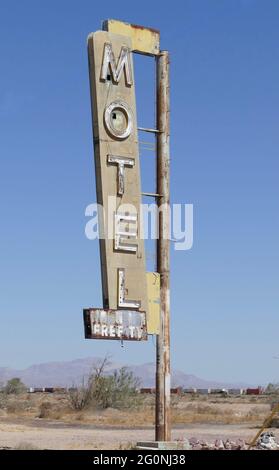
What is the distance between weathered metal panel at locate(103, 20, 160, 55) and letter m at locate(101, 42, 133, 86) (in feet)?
1.38

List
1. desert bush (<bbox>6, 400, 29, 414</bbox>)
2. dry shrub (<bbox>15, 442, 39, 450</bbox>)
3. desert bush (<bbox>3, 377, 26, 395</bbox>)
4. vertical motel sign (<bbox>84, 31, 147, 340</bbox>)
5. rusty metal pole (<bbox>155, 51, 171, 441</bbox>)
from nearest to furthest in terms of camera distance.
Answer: vertical motel sign (<bbox>84, 31, 147, 340</bbox>)
rusty metal pole (<bbox>155, 51, 171, 441</bbox>)
dry shrub (<bbox>15, 442, 39, 450</bbox>)
desert bush (<bbox>6, 400, 29, 414</bbox>)
desert bush (<bbox>3, 377, 26, 395</bbox>)

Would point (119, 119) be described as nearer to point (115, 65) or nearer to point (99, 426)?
point (115, 65)

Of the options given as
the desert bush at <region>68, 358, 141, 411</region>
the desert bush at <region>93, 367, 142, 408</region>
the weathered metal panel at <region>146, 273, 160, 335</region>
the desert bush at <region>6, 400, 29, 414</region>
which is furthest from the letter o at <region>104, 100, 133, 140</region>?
the desert bush at <region>6, 400, 29, 414</region>

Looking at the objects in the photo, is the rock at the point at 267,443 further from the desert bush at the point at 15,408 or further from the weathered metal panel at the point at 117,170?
the desert bush at the point at 15,408

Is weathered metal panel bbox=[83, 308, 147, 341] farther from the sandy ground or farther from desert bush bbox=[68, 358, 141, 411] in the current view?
desert bush bbox=[68, 358, 141, 411]

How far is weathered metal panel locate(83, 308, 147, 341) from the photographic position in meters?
20.4

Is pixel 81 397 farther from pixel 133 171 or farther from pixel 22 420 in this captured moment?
pixel 133 171

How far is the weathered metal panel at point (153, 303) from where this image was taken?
71.1 ft

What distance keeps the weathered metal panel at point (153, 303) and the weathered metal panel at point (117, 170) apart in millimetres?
169

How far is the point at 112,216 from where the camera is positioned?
21031 millimetres

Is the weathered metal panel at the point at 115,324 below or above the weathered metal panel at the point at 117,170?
below

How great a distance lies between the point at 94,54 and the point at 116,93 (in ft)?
3.51

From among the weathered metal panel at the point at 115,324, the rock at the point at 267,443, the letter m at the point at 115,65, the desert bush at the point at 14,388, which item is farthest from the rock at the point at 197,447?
the desert bush at the point at 14,388

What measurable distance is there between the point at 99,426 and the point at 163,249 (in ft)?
58.4
